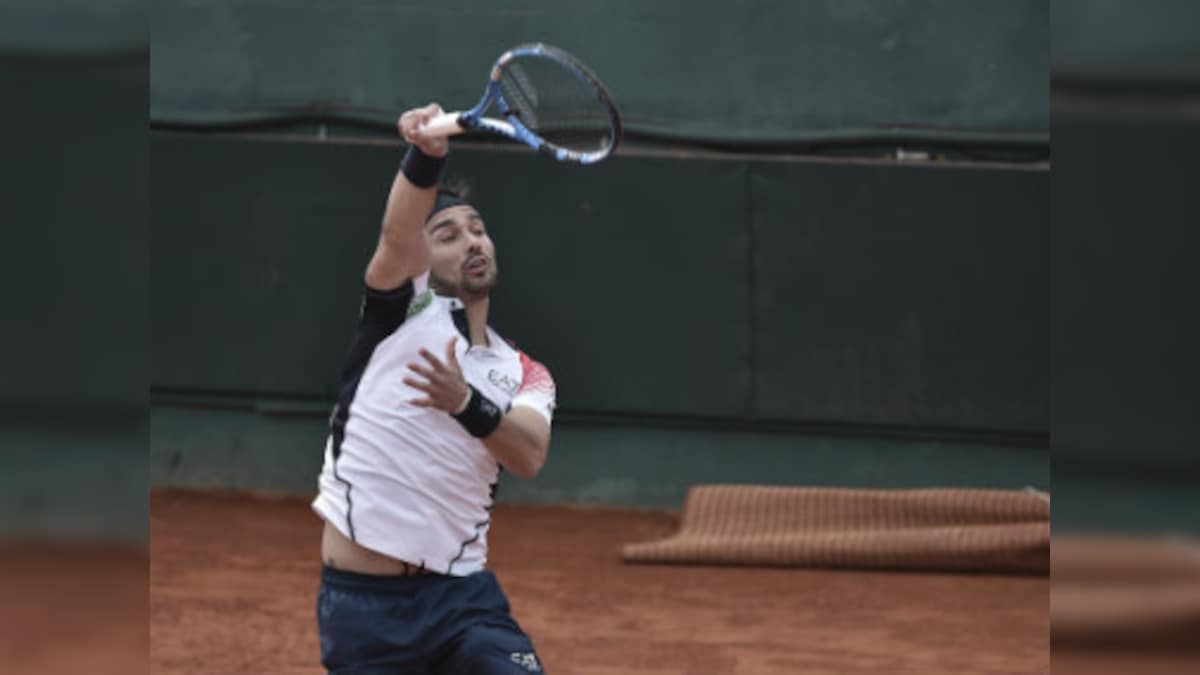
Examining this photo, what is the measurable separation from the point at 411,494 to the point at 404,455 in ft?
0.32

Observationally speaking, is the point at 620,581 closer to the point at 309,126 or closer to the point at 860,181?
the point at 860,181

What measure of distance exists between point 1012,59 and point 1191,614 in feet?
32.7

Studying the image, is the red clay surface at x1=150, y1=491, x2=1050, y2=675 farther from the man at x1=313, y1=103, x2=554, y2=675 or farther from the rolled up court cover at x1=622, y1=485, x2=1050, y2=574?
the man at x1=313, y1=103, x2=554, y2=675

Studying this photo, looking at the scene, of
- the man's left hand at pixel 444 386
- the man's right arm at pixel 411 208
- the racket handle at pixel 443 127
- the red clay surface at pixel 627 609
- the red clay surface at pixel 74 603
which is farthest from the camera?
the red clay surface at pixel 627 609

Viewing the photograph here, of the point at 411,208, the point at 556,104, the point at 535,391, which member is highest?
the point at 556,104

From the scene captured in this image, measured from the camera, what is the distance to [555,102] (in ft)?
14.9

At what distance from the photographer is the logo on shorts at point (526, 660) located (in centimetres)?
431

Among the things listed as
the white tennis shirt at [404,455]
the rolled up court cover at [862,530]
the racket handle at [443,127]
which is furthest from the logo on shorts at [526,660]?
the rolled up court cover at [862,530]

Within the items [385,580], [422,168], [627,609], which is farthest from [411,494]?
[627,609]

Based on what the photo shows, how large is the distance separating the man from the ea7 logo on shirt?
0.05 metres

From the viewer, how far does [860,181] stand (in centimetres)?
1082

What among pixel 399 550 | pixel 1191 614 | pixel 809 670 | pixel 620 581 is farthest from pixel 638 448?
pixel 1191 614

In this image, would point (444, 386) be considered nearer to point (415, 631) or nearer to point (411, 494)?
point (411, 494)

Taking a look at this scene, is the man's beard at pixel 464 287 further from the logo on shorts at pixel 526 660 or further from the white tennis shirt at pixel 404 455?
the logo on shorts at pixel 526 660
